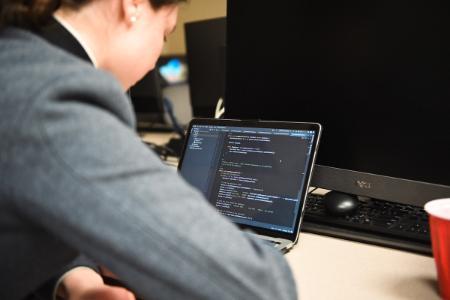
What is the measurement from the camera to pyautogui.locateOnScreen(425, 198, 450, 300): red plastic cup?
0.73m

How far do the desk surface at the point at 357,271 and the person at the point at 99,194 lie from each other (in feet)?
0.90

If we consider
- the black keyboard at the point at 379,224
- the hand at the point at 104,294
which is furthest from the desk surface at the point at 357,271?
the hand at the point at 104,294

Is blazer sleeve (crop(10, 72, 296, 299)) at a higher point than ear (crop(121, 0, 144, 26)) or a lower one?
lower

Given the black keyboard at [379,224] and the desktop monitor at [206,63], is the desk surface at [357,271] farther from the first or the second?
the desktop monitor at [206,63]

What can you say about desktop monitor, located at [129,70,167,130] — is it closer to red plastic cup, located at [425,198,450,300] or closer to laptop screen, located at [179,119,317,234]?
laptop screen, located at [179,119,317,234]

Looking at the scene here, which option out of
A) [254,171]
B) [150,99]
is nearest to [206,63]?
[150,99]

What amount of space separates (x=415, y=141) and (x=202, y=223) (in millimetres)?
608

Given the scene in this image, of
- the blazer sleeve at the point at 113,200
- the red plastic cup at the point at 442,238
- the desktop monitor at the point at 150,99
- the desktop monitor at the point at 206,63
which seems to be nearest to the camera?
the blazer sleeve at the point at 113,200

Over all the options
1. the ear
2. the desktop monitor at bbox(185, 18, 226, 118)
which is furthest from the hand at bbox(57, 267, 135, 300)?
the desktop monitor at bbox(185, 18, 226, 118)

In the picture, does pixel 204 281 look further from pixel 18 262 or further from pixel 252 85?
pixel 252 85

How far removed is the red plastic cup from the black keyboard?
0.51 feet

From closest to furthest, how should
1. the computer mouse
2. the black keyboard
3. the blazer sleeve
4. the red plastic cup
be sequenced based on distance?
the blazer sleeve, the red plastic cup, the black keyboard, the computer mouse

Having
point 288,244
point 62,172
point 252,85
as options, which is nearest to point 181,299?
point 62,172

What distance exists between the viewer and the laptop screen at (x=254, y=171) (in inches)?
39.1
